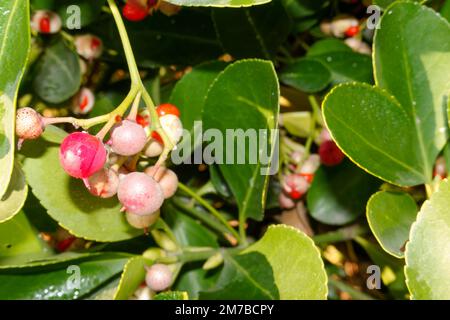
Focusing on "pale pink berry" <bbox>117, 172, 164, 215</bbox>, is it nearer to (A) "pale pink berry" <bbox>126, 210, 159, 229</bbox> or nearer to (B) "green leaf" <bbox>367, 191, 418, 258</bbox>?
(A) "pale pink berry" <bbox>126, 210, 159, 229</bbox>

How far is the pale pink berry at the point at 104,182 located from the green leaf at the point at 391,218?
0.28 m

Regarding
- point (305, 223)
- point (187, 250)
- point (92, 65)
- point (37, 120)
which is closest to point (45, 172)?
point (37, 120)

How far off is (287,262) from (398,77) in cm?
24

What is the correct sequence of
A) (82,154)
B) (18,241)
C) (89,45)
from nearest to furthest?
(82,154), (18,241), (89,45)

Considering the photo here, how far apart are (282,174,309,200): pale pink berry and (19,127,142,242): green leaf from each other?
0.88 feet

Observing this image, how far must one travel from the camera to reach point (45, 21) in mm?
934

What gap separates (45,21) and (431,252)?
566mm

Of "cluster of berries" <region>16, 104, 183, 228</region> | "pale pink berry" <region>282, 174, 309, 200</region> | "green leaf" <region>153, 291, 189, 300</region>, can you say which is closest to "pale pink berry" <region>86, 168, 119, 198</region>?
"cluster of berries" <region>16, 104, 183, 228</region>

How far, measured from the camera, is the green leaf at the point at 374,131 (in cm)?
75

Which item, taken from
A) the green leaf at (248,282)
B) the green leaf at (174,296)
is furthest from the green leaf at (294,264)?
the green leaf at (174,296)

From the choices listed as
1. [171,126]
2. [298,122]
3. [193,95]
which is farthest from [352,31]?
[171,126]

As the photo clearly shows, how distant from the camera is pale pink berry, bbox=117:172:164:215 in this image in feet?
2.33

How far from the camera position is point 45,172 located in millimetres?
778

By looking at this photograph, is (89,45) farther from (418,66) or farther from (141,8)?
(418,66)
